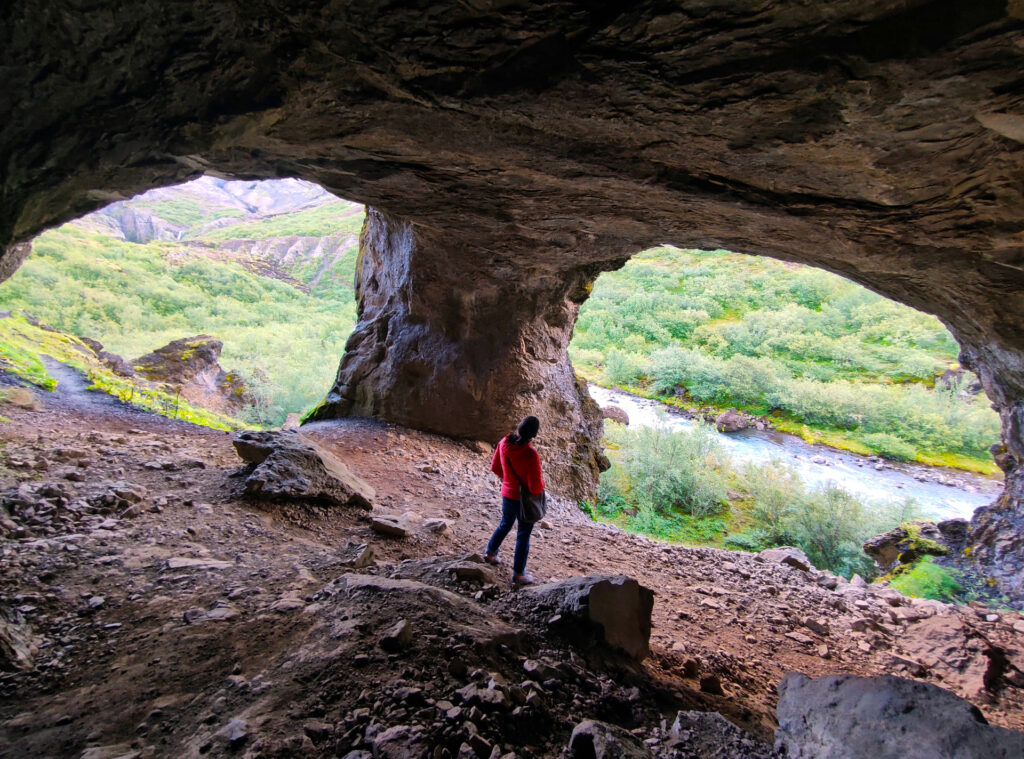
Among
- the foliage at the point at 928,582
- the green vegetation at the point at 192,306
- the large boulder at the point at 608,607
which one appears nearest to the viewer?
the large boulder at the point at 608,607

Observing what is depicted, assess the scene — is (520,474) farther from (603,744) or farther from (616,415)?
(616,415)

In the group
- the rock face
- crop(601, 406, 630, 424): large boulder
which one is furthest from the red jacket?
crop(601, 406, 630, 424): large boulder

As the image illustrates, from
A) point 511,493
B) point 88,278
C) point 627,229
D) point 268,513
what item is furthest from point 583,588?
point 88,278

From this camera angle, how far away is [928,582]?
7.38m

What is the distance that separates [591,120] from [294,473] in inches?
158

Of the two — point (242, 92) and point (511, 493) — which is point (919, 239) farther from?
point (242, 92)

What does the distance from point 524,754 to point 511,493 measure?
7.07 feet

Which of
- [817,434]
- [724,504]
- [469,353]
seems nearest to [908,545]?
[724,504]

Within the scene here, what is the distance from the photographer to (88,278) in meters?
30.8

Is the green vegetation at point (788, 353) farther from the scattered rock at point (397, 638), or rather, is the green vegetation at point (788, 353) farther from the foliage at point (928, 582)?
the scattered rock at point (397, 638)

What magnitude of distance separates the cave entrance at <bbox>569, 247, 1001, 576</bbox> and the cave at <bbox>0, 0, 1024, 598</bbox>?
9.71 meters

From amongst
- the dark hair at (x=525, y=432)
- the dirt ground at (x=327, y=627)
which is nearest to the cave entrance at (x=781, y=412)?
the dirt ground at (x=327, y=627)

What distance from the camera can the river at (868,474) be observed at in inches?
584

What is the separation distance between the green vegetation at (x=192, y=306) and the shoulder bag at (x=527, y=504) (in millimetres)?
15800
